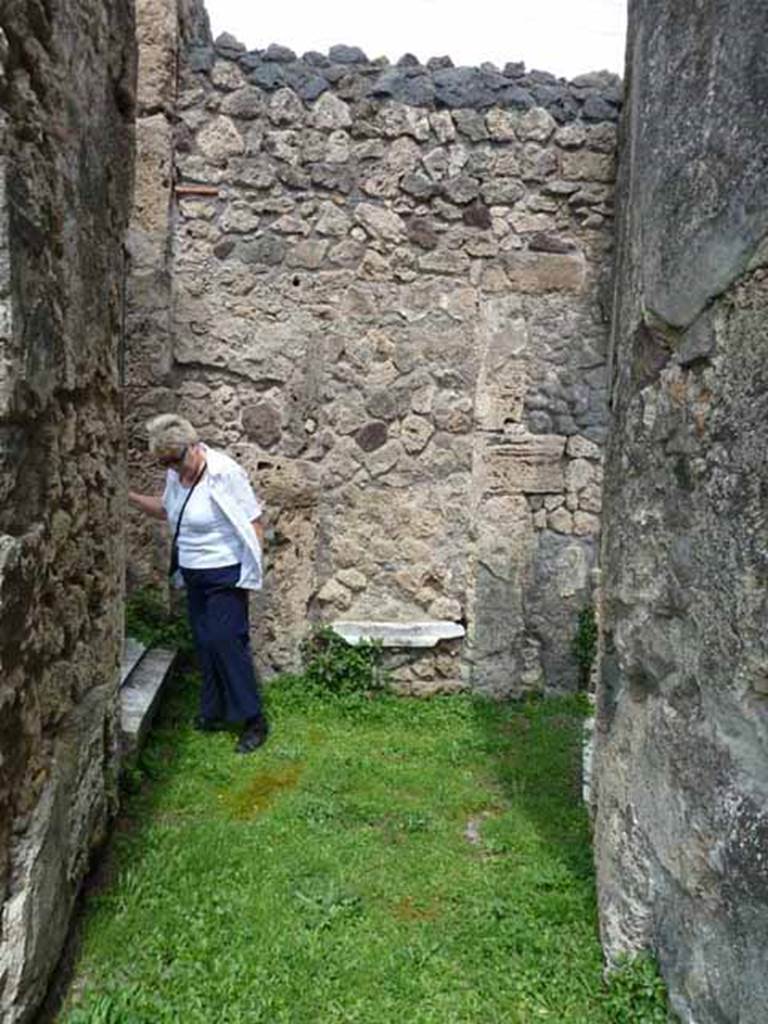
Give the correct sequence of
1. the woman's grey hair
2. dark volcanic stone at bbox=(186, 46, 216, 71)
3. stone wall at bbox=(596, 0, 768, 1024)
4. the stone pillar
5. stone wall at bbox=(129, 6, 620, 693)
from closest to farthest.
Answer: stone wall at bbox=(596, 0, 768, 1024) → the woman's grey hair → the stone pillar → dark volcanic stone at bbox=(186, 46, 216, 71) → stone wall at bbox=(129, 6, 620, 693)

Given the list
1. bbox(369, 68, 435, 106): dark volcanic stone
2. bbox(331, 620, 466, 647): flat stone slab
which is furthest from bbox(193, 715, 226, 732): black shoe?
bbox(369, 68, 435, 106): dark volcanic stone

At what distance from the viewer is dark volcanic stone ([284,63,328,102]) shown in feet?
14.8

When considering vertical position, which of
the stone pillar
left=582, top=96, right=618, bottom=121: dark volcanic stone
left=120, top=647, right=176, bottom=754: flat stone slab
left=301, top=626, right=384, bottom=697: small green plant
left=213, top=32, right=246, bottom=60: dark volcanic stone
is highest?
left=213, top=32, right=246, bottom=60: dark volcanic stone

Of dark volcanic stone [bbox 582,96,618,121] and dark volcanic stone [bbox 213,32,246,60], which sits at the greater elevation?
dark volcanic stone [bbox 213,32,246,60]

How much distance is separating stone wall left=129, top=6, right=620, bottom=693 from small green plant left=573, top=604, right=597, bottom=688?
57 millimetres

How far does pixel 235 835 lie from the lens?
3080 mm

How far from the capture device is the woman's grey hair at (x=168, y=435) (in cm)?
384

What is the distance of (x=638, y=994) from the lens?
6.67ft

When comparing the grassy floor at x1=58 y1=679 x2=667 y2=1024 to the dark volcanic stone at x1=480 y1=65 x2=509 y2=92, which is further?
the dark volcanic stone at x1=480 y1=65 x2=509 y2=92

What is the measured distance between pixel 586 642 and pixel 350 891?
8.43 feet

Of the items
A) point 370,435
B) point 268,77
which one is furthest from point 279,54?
point 370,435

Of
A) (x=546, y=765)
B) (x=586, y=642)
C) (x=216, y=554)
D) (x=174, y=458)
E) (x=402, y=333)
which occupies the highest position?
(x=402, y=333)

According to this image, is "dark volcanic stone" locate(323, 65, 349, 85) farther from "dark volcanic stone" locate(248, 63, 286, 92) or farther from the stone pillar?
the stone pillar

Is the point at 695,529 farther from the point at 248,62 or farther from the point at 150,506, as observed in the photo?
the point at 248,62
